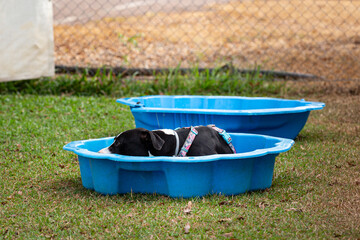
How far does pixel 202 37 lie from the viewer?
35.0ft

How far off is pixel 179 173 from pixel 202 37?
812 cm

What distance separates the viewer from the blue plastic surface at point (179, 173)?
2828 mm

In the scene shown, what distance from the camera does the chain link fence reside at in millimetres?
8566

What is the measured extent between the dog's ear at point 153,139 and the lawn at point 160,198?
0.32m

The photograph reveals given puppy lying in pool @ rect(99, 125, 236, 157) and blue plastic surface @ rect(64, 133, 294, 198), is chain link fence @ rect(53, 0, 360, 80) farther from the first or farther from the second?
blue plastic surface @ rect(64, 133, 294, 198)

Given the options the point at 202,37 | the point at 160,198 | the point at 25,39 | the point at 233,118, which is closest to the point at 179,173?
the point at 160,198

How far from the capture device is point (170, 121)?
4.23 m

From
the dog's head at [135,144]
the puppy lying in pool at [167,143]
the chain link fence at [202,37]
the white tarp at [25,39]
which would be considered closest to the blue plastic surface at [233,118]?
the puppy lying in pool at [167,143]

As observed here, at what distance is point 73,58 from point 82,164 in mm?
5865

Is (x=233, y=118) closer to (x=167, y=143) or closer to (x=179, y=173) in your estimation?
(x=167, y=143)

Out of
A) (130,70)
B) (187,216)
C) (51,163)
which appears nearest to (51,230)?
(187,216)

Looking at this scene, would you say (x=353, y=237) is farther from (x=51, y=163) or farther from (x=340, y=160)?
(x=51, y=163)

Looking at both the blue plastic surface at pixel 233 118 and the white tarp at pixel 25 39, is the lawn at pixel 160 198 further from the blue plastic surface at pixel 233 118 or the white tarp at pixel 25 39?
the white tarp at pixel 25 39

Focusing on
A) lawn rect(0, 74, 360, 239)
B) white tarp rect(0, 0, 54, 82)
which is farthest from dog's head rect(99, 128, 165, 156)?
white tarp rect(0, 0, 54, 82)
